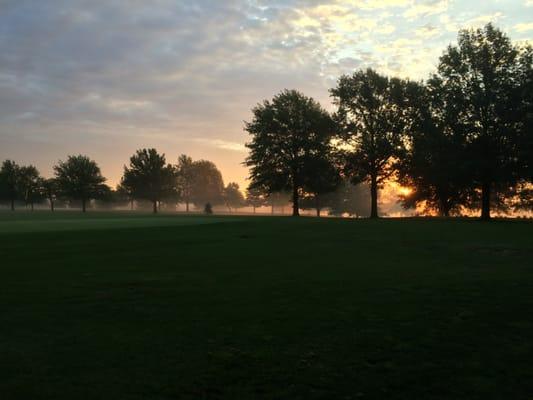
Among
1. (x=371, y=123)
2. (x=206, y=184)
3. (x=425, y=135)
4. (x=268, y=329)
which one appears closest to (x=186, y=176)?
(x=206, y=184)

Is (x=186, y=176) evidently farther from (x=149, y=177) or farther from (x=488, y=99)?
(x=488, y=99)

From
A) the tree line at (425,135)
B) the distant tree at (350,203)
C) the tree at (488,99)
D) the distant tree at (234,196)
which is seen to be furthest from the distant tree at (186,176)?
the tree at (488,99)

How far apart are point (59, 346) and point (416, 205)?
6544 centimetres

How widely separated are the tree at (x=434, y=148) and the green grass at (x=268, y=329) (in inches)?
1271

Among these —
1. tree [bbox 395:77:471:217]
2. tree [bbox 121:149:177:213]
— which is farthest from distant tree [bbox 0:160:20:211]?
tree [bbox 395:77:471:217]

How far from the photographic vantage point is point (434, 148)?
157ft

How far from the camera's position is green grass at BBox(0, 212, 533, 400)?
5566mm

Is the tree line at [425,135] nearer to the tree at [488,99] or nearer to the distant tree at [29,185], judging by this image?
the tree at [488,99]

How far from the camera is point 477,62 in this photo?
4669cm

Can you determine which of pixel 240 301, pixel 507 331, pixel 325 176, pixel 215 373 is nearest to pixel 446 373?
pixel 507 331

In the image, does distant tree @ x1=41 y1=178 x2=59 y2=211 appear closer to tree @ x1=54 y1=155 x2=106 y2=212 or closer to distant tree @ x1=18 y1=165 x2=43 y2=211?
distant tree @ x1=18 y1=165 x2=43 y2=211

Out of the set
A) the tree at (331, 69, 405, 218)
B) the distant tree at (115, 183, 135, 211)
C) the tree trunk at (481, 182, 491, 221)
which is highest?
the tree at (331, 69, 405, 218)

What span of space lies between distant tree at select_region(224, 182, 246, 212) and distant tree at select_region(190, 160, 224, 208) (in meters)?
12.4

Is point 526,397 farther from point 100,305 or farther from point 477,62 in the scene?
point 477,62
